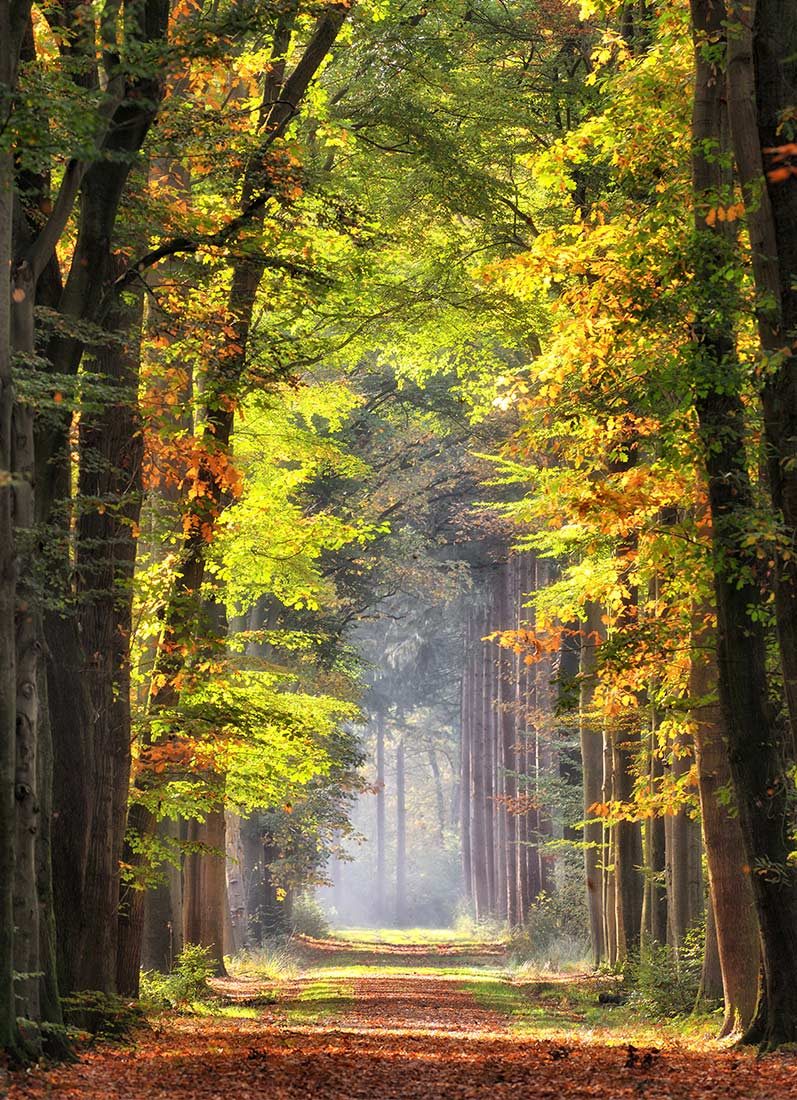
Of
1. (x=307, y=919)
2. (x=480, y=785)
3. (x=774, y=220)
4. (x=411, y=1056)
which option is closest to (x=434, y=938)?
(x=480, y=785)

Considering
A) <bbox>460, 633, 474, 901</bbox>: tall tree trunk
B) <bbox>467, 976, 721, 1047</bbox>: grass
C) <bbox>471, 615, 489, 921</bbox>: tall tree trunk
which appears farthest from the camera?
<bbox>460, 633, 474, 901</bbox>: tall tree trunk

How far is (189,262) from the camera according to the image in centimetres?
1308

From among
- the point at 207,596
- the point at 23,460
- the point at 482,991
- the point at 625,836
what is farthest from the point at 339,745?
the point at 23,460

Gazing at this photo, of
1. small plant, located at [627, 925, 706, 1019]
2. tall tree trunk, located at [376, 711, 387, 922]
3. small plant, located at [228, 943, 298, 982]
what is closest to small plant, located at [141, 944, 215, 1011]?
small plant, located at [627, 925, 706, 1019]

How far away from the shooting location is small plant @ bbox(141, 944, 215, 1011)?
698 inches

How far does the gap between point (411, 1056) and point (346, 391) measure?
12.8 m

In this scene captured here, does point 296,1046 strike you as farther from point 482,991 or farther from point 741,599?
point 482,991

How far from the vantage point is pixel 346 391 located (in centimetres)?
2220

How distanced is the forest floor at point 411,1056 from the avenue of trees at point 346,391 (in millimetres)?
788

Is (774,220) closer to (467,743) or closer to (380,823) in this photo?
(467,743)

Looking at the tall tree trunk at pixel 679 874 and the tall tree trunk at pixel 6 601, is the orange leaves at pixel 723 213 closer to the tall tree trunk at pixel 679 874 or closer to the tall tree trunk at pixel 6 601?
the tall tree trunk at pixel 6 601

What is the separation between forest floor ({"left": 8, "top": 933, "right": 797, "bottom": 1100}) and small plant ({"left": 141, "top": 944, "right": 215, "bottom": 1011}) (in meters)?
0.46

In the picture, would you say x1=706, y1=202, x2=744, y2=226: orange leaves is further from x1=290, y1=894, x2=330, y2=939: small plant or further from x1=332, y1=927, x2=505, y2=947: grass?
x1=332, y1=927, x2=505, y2=947: grass

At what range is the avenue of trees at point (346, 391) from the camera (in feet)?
32.7
